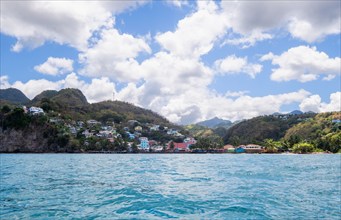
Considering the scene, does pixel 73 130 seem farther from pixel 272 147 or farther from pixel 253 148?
pixel 272 147

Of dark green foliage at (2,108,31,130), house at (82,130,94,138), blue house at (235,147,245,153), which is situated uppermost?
dark green foliage at (2,108,31,130)

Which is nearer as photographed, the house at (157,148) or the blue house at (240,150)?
the blue house at (240,150)

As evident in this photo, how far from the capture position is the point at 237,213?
12.3 metres

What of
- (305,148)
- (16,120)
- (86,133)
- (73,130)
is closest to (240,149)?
(305,148)

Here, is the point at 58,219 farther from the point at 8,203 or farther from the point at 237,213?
the point at 237,213

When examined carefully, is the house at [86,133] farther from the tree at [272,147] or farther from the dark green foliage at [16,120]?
the tree at [272,147]

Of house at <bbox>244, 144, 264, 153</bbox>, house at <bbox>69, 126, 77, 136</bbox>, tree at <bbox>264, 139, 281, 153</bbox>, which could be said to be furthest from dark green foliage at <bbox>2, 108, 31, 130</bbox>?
tree at <bbox>264, 139, 281, 153</bbox>

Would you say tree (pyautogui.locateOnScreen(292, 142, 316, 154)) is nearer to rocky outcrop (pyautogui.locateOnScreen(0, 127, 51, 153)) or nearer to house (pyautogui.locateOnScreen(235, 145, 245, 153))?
house (pyautogui.locateOnScreen(235, 145, 245, 153))

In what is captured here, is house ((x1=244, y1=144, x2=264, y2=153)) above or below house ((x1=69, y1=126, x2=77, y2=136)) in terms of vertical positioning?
below

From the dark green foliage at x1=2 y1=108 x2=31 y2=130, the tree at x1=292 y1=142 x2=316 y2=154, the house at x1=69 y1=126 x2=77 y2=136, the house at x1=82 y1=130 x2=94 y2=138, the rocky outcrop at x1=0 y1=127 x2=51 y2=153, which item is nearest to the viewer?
the rocky outcrop at x1=0 y1=127 x2=51 y2=153

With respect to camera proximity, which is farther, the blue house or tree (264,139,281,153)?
the blue house

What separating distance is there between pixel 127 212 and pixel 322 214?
7.55 metres

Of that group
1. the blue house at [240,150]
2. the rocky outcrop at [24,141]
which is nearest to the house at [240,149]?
the blue house at [240,150]

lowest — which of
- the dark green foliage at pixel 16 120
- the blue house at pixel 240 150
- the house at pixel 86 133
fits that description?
the blue house at pixel 240 150
